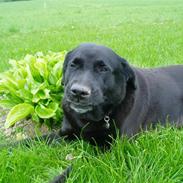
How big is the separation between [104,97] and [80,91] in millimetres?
331

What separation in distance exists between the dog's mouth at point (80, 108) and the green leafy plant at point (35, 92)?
80 centimetres

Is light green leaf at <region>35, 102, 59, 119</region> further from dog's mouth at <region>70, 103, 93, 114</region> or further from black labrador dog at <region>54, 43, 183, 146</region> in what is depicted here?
dog's mouth at <region>70, 103, 93, 114</region>

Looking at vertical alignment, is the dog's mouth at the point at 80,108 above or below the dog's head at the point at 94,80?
below

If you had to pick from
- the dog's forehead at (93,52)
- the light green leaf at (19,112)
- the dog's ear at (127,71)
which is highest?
the dog's forehead at (93,52)

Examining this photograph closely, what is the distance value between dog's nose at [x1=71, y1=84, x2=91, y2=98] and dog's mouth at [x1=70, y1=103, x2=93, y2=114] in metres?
0.16

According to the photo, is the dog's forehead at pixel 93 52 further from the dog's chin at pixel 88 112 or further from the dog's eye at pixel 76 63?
the dog's chin at pixel 88 112

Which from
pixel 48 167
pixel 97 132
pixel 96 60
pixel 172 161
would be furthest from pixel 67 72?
pixel 172 161

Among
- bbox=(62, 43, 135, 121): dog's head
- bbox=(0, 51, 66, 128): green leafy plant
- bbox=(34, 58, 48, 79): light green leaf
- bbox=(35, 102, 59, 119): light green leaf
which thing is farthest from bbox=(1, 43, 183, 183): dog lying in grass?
bbox=(34, 58, 48, 79): light green leaf

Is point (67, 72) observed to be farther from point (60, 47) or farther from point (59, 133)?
point (60, 47)

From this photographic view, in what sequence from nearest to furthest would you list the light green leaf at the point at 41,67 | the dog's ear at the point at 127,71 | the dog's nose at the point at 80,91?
1. the dog's nose at the point at 80,91
2. the dog's ear at the point at 127,71
3. the light green leaf at the point at 41,67

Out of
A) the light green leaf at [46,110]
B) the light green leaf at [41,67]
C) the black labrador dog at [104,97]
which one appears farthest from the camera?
the light green leaf at [41,67]

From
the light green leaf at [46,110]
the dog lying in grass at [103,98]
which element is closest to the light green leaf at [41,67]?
the light green leaf at [46,110]

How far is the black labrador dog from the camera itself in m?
3.71

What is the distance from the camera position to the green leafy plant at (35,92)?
4.64m
